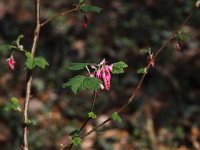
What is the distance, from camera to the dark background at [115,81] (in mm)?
5305

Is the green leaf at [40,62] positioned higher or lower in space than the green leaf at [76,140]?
higher

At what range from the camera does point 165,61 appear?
20.6 ft

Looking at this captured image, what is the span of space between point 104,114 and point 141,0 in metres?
2.91

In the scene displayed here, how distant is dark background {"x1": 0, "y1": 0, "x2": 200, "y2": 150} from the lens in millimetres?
5305

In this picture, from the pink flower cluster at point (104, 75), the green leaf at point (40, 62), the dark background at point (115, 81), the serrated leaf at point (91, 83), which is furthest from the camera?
the dark background at point (115, 81)

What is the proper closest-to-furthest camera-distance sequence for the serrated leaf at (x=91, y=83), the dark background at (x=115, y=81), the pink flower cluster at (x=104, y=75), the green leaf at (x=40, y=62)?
the serrated leaf at (x=91, y=83), the pink flower cluster at (x=104, y=75), the green leaf at (x=40, y=62), the dark background at (x=115, y=81)

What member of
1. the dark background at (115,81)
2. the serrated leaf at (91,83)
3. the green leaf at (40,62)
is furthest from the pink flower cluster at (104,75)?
the dark background at (115,81)

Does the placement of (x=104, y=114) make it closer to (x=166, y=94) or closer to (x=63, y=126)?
(x=63, y=126)

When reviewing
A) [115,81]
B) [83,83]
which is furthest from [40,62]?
[115,81]

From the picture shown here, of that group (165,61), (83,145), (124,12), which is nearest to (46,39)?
(124,12)

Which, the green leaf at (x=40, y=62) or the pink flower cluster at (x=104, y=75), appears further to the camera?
the green leaf at (x=40, y=62)

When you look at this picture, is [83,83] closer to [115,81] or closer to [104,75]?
[104,75]

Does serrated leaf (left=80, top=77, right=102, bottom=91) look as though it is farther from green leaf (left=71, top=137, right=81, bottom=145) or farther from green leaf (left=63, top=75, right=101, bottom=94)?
green leaf (left=71, top=137, right=81, bottom=145)

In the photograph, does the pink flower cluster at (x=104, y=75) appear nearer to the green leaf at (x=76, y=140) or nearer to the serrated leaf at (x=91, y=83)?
the serrated leaf at (x=91, y=83)
